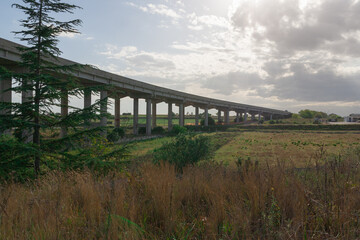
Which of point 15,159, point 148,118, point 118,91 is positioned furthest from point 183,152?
point 148,118

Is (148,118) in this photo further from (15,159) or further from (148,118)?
(15,159)

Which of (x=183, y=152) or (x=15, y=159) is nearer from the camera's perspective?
(x=15, y=159)

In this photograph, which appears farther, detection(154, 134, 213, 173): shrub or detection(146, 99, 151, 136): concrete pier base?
detection(146, 99, 151, 136): concrete pier base

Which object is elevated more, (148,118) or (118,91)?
(118,91)

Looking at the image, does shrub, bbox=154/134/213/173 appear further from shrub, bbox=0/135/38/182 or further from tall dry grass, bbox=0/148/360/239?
tall dry grass, bbox=0/148/360/239

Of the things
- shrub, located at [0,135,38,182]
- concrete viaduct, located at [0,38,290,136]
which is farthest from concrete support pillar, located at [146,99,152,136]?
shrub, located at [0,135,38,182]

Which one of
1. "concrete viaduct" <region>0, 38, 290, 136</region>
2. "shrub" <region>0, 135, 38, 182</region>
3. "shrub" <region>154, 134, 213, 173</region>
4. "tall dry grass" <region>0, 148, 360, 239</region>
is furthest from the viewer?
"concrete viaduct" <region>0, 38, 290, 136</region>

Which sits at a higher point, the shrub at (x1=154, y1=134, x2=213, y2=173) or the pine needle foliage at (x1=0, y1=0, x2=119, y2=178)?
the pine needle foliage at (x1=0, y1=0, x2=119, y2=178)

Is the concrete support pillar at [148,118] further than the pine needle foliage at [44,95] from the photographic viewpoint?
Yes

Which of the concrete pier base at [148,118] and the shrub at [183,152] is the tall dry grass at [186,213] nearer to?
the shrub at [183,152]

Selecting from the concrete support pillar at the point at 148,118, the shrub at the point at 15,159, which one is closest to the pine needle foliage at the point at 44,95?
the shrub at the point at 15,159

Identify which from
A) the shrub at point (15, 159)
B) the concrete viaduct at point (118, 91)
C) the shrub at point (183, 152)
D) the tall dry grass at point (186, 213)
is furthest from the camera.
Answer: the concrete viaduct at point (118, 91)

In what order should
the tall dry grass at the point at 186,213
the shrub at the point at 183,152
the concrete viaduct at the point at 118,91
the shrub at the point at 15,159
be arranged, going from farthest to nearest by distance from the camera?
the concrete viaduct at the point at 118,91
the shrub at the point at 183,152
the shrub at the point at 15,159
the tall dry grass at the point at 186,213

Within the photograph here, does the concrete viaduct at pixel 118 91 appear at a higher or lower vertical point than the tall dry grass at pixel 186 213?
higher
